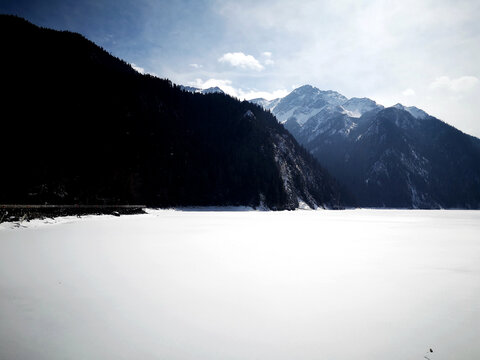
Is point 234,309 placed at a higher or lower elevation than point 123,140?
lower

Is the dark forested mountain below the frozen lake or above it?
above

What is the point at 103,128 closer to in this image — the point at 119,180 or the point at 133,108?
the point at 119,180

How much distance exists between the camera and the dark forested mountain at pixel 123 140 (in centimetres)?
5431

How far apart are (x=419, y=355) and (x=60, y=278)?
29.2 ft

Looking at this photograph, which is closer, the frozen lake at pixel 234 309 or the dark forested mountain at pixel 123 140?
the frozen lake at pixel 234 309

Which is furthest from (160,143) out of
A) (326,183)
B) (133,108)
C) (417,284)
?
(417,284)

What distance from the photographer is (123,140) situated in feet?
234

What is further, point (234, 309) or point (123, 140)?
point (123, 140)

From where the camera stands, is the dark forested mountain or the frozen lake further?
the dark forested mountain

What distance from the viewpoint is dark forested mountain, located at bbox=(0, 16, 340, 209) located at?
5431 centimetres

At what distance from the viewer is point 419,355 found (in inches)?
167

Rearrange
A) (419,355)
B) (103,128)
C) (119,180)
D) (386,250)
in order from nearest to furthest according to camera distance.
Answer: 1. (419,355)
2. (386,250)
3. (119,180)
4. (103,128)

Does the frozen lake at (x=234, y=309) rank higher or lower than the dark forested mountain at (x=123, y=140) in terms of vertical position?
lower

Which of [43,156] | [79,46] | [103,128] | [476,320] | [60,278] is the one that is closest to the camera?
[476,320]
